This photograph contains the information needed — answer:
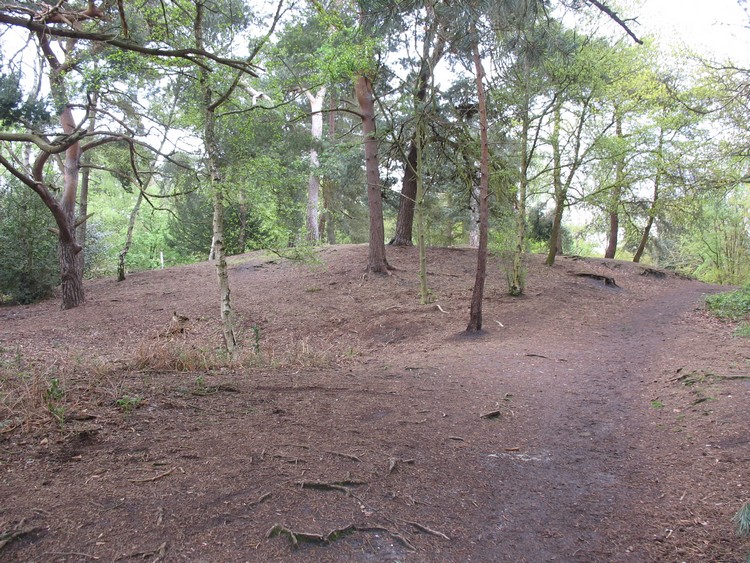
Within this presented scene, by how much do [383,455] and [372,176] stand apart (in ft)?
37.0

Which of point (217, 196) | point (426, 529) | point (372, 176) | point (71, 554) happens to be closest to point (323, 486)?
point (426, 529)

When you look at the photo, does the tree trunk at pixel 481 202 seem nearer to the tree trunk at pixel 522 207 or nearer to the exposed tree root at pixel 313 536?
the tree trunk at pixel 522 207

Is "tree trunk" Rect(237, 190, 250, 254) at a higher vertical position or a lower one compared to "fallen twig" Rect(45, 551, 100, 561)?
higher

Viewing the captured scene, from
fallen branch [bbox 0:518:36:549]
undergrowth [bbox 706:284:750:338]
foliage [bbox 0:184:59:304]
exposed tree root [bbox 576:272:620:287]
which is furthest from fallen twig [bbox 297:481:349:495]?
exposed tree root [bbox 576:272:620:287]

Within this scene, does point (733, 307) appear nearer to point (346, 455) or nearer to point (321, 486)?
point (346, 455)

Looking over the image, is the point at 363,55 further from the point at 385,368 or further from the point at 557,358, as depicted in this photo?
the point at 557,358

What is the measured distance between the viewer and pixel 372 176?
13969 millimetres

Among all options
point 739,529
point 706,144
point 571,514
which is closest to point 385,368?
point 571,514

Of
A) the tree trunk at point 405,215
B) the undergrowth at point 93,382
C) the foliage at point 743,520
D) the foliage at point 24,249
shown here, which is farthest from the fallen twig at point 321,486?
the foliage at point 24,249

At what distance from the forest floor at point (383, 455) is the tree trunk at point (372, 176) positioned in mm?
6148

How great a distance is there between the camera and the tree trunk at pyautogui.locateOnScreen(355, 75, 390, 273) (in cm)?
1371

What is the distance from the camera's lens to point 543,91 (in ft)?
44.2

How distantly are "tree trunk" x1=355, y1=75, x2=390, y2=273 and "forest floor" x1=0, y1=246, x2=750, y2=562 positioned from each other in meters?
6.15

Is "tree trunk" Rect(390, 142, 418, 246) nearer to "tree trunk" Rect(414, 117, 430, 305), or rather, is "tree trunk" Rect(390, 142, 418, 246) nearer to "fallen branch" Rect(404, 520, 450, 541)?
"tree trunk" Rect(414, 117, 430, 305)
